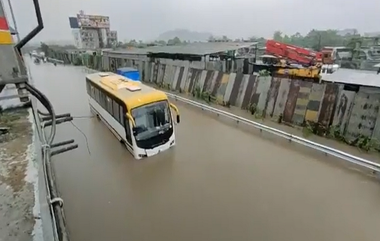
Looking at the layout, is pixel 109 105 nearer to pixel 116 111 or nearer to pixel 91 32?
pixel 116 111

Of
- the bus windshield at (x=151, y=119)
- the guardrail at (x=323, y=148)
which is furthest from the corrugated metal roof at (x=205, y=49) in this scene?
the bus windshield at (x=151, y=119)

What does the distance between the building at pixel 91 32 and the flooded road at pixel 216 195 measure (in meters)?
51.0

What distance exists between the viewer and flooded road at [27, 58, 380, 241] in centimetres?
473

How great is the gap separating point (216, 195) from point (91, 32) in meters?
57.3

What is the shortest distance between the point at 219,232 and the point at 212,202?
2.88ft

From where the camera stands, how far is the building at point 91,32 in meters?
53.0

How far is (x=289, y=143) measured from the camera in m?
8.09

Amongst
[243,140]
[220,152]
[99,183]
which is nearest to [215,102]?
[243,140]

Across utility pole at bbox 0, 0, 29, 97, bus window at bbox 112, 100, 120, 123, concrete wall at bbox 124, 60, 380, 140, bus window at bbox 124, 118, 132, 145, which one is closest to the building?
concrete wall at bbox 124, 60, 380, 140

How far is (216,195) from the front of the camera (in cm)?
575

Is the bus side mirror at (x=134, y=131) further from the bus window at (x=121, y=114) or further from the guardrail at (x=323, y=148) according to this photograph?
the guardrail at (x=323, y=148)

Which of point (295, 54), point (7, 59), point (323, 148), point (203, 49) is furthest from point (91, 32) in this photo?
point (7, 59)

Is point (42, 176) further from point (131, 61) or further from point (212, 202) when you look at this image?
point (131, 61)

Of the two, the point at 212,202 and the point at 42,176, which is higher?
the point at 42,176
